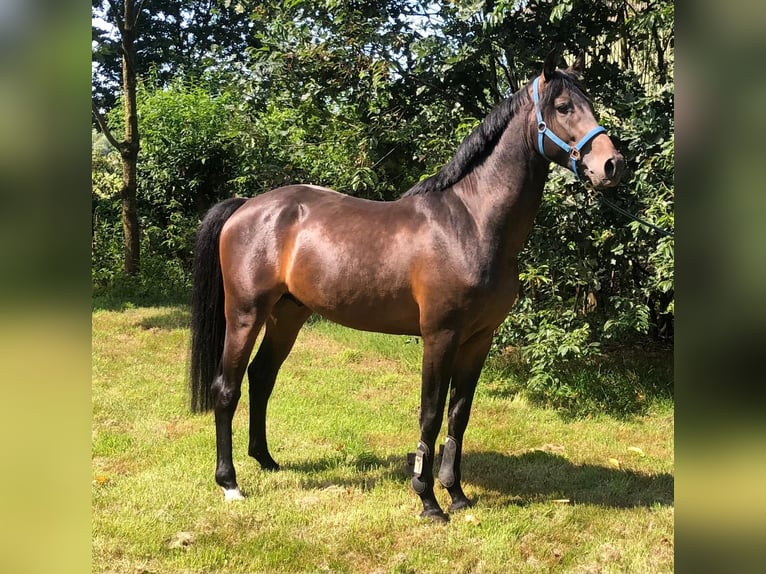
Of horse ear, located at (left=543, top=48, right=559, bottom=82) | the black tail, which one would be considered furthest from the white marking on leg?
horse ear, located at (left=543, top=48, right=559, bottom=82)

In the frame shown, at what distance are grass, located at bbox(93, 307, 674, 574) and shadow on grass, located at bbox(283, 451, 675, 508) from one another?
0.5 inches

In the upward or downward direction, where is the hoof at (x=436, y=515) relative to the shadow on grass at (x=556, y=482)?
upward

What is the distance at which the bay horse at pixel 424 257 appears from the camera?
2914mm

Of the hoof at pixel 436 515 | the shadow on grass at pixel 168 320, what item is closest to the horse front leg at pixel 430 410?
the hoof at pixel 436 515

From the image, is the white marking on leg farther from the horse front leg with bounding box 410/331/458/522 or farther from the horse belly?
the horse belly

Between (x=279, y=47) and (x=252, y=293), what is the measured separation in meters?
3.18

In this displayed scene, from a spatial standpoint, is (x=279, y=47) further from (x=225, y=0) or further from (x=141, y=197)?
(x=141, y=197)

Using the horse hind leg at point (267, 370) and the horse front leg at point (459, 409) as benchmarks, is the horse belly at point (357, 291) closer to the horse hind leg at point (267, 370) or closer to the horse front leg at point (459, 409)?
the horse front leg at point (459, 409)

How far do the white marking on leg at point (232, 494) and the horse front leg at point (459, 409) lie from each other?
3.85 ft

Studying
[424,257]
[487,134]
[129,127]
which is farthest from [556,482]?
[129,127]

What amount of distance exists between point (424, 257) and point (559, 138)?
89 centimetres

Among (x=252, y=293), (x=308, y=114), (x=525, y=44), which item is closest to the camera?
(x=252, y=293)
